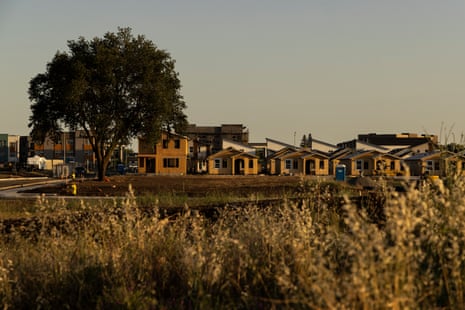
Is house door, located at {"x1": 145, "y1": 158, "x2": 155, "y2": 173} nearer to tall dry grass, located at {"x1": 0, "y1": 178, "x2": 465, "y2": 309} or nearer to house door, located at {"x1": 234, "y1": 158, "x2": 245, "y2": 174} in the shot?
house door, located at {"x1": 234, "y1": 158, "x2": 245, "y2": 174}

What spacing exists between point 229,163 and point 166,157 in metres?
8.81

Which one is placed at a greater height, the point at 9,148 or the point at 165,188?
the point at 9,148

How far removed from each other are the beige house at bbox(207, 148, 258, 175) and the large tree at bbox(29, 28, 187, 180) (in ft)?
79.9

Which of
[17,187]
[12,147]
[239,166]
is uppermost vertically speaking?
[12,147]

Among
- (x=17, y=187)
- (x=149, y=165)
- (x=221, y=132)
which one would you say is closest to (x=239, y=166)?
(x=149, y=165)

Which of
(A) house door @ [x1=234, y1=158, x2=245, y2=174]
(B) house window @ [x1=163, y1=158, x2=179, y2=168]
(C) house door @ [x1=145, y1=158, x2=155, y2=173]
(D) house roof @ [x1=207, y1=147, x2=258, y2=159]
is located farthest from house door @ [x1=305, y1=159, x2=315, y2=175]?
(C) house door @ [x1=145, y1=158, x2=155, y2=173]

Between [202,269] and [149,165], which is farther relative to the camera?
[149,165]

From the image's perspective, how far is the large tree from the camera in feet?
152

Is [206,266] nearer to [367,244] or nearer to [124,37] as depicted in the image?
[367,244]

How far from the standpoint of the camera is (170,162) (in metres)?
70.7

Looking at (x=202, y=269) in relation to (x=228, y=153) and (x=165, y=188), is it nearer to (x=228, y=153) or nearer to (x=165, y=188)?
(x=165, y=188)

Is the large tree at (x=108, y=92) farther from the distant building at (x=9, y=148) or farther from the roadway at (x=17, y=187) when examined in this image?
the distant building at (x=9, y=148)

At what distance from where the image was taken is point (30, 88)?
48719 millimetres

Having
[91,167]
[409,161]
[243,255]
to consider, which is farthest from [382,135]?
[243,255]
